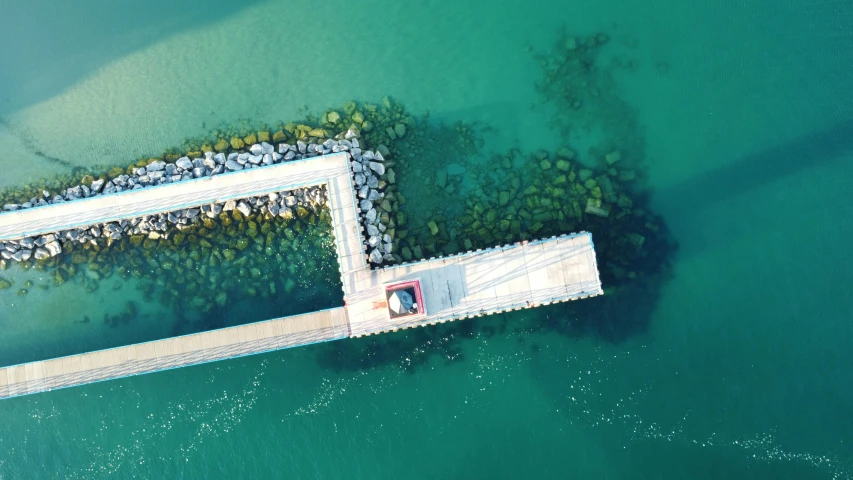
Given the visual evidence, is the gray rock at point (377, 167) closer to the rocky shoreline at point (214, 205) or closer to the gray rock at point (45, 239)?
the rocky shoreline at point (214, 205)

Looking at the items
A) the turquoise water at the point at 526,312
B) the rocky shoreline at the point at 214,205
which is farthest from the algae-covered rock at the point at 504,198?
the rocky shoreline at the point at 214,205

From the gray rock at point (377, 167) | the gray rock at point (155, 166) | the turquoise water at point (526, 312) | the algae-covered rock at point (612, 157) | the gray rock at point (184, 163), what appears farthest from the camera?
the gray rock at point (155, 166)

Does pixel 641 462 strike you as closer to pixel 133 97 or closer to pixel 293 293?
pixel 293 293

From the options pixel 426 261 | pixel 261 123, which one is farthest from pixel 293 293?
pixel 261 123

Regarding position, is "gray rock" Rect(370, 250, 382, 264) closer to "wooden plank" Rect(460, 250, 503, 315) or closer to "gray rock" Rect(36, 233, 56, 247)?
"wooden plank" Rect(460, 250, 503, 315)

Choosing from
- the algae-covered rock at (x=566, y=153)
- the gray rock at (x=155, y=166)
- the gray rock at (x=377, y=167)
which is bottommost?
the algae-covered rock at (x=566, y=153)

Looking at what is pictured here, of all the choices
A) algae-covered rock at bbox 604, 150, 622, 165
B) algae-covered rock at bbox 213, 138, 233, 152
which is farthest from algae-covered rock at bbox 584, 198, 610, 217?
algae-covered rock at bbox 213, 138, 233, 152

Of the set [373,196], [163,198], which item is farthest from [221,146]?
[373,196]

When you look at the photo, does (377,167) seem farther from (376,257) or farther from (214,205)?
(214,205)
